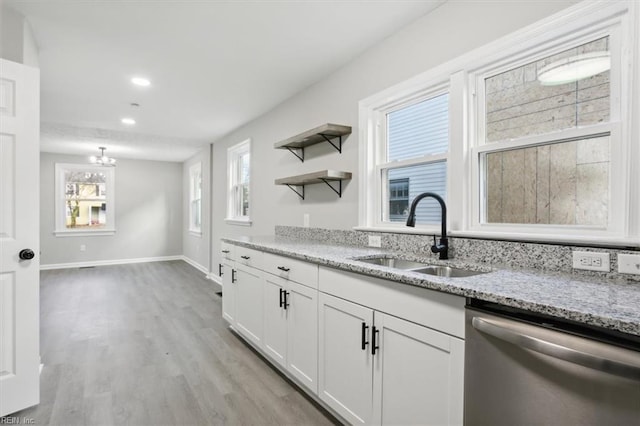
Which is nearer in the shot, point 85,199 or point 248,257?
point 248,257

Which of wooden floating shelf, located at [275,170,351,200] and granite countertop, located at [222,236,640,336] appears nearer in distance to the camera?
granite countertop, located at [222,236,640,336]

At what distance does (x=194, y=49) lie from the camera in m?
2.59

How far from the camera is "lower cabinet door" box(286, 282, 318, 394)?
2.00 m

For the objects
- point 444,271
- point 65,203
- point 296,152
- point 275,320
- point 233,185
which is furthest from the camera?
point 65,203

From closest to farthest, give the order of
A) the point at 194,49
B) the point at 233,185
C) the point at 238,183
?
the point at 194,49, the point at 238,183, the point at 233,185

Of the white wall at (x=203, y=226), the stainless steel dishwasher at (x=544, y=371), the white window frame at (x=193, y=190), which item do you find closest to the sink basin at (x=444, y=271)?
the stainless steel dishwasher at (x=544, y=371)

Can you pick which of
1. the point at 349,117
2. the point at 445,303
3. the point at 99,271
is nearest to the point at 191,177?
the point at 99,271

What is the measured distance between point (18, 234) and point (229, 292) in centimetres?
173

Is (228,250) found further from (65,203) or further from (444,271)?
(65,203)

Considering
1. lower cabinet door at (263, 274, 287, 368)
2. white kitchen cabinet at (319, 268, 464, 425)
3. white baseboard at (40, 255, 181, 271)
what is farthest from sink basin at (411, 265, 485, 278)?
white baseboard at (40, 255, 181, 271)

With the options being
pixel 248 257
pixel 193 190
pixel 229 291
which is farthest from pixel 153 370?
pixel 193 190

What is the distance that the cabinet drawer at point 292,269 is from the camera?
2.02 m

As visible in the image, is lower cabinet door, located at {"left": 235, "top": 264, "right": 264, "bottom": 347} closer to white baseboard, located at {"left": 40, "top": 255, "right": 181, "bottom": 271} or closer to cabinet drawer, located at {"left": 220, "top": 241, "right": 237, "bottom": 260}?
cabinet drawer, located at {"left": 220, "top": 241, "right": 237, "bottom": 260}

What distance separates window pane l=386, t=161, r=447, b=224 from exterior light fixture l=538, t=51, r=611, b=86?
0.68 metres
